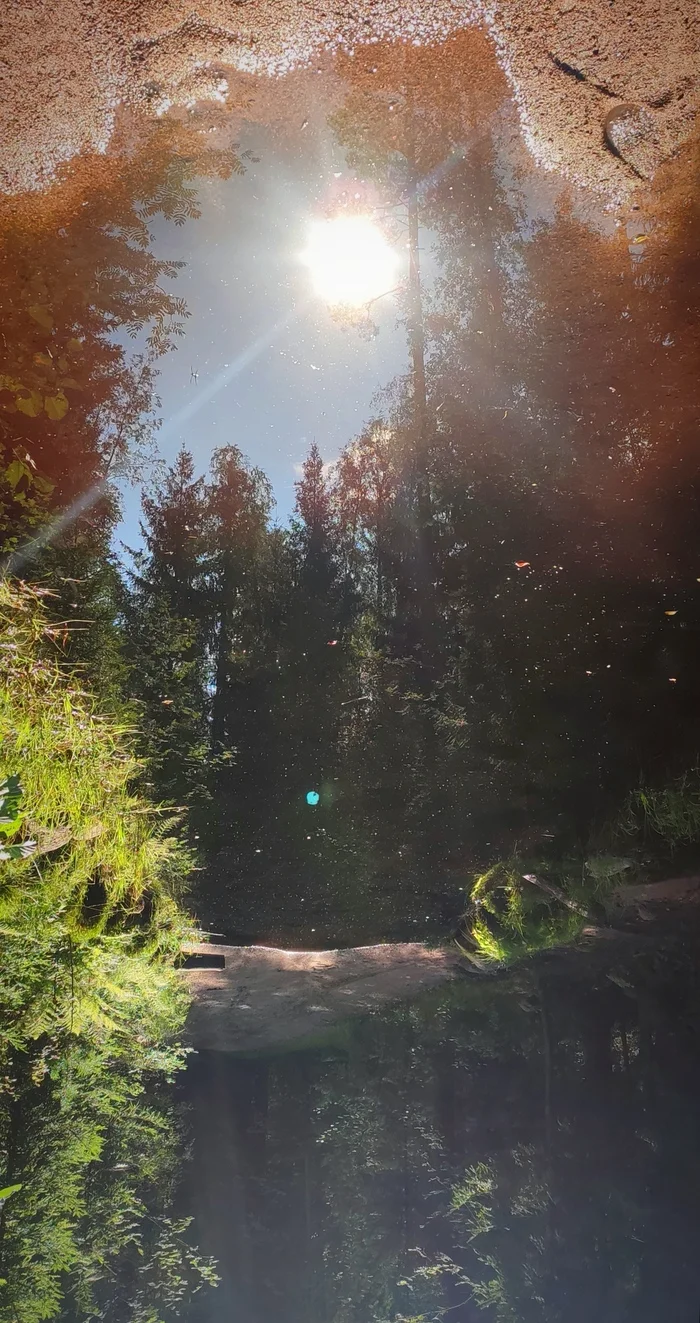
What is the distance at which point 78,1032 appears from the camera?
239cm

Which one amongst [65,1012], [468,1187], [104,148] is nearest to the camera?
[65,1012]

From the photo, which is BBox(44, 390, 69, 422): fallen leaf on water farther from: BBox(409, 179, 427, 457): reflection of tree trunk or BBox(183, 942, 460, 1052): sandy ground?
BBox(183, 942, 460, 1052): sandy ground

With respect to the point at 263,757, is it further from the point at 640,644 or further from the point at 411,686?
the point at 640,644

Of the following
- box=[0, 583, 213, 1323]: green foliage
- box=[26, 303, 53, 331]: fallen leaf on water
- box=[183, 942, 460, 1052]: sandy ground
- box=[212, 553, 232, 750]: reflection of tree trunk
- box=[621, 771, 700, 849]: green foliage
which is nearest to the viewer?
box=[0, 583, 213, 1323]: green foliage

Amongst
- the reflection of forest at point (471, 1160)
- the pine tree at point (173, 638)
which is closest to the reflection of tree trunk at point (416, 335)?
the pine tree at point (173, 638)

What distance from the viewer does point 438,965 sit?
331 centimetres

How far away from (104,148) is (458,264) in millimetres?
1646

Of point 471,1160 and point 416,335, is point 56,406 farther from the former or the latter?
point 471,1160

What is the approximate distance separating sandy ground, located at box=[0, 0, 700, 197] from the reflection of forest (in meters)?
3.77

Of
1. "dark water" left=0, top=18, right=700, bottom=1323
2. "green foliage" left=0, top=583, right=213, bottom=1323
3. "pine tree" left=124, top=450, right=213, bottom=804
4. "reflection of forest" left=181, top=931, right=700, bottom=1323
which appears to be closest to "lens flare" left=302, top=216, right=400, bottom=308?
"dark water" left=0, top=18, right=700, bottom=1323

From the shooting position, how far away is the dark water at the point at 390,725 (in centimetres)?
248

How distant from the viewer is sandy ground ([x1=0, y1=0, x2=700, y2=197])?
2.19 metres

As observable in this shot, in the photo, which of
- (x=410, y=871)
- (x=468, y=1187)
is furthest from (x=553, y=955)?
(x=468, y=1187)

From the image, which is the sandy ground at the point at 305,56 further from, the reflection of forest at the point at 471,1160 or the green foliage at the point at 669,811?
the reflection of forest at the point at 471,1160
